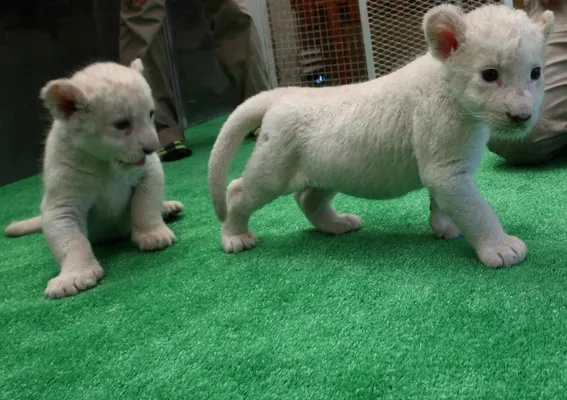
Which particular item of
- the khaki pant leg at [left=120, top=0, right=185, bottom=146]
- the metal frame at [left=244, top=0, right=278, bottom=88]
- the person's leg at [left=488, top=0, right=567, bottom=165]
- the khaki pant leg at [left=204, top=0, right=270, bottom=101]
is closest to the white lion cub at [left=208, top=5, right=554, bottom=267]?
the person's leg at [left=488, top=0, right=567, bottom=165]

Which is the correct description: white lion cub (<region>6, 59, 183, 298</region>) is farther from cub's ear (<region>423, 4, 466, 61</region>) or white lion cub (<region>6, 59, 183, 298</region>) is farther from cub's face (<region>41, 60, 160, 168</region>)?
cub's ear (<region>423, 4, 466, 61</region>)

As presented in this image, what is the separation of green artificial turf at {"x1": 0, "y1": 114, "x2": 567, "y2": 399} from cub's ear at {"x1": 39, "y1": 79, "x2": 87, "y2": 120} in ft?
1.87

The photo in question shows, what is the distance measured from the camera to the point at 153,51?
4.07 meters

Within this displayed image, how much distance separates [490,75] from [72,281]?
4.51 feet

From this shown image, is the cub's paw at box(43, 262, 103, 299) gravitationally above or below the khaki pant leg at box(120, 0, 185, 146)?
below

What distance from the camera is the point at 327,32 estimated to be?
404 cm

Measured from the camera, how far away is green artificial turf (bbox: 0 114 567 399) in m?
1.06

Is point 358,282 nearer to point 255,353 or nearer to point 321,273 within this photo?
point 321,273

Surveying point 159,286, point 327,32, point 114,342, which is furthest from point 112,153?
point 327,32

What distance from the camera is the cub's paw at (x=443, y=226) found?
5.72ft

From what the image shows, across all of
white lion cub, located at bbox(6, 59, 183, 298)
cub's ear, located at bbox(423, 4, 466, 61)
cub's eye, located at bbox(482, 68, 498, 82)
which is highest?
cub's ear, located at bbox(423, 4, 466, 61)

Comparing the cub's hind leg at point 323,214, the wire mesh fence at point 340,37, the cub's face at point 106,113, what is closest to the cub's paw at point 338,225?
the cub's hind leg at point 323,214

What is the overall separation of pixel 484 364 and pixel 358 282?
19.6 inches

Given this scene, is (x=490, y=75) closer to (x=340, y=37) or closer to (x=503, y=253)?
(x=503, y=253)
